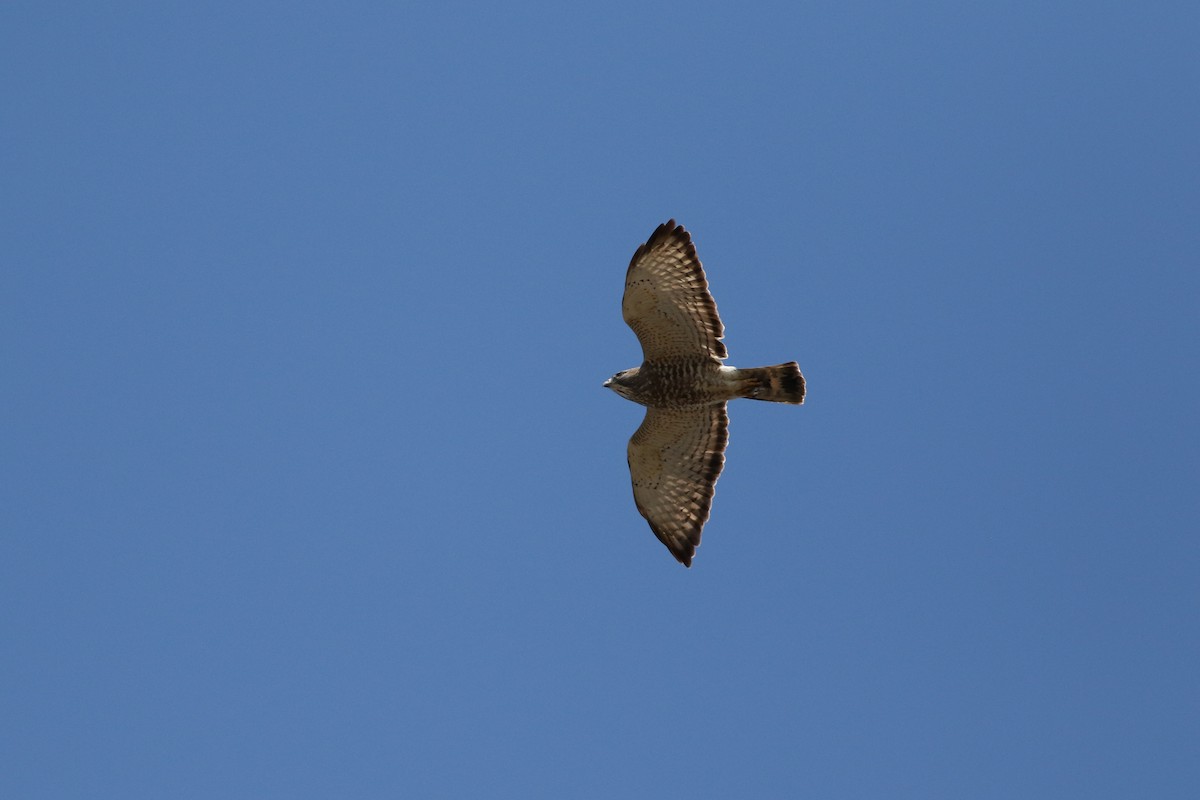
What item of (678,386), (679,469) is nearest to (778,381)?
(678,386)

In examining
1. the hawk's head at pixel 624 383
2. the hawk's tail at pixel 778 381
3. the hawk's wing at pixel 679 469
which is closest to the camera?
the hawk's tail at pixel 778 381

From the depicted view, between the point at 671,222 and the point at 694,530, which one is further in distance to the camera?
the point at 694,530

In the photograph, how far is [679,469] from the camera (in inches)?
517

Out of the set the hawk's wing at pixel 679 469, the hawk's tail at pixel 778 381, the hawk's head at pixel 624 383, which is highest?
the hawk's tail at pixel 778 381

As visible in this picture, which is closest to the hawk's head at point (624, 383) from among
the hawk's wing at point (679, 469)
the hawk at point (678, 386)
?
the hawk at point (678, 386)

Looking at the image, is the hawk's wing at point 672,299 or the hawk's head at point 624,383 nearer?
the hawk's wing at point 672,299

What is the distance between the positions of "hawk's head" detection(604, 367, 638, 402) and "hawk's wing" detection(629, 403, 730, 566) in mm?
325

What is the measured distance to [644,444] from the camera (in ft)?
42.9

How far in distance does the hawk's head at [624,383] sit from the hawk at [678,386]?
10 mm

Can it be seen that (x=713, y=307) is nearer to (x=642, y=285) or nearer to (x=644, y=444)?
(x=642, y=285)

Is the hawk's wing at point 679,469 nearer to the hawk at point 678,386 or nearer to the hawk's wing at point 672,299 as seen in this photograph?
the hawk at point 678,386

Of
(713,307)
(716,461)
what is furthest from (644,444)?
(713,307)

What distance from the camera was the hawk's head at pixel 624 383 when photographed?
41.6 ft

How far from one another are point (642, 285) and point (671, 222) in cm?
68
